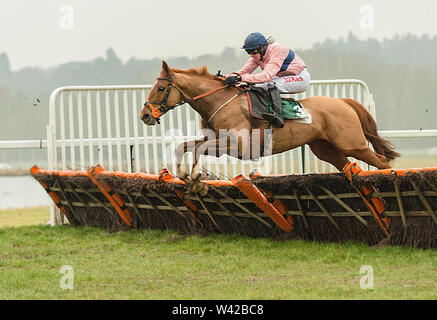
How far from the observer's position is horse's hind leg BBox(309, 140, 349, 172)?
31.4 ft

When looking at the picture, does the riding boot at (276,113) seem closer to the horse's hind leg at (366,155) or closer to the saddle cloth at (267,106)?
the saddle cloth at (267,106)

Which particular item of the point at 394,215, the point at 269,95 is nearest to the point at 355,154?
the point at 269,95

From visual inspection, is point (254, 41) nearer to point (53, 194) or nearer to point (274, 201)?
point (274, 201)

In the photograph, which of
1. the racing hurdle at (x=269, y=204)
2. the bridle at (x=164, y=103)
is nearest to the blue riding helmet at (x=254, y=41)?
the bridle at (x=164, y=103)

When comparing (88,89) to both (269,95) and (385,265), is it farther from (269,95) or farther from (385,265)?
(385,265)

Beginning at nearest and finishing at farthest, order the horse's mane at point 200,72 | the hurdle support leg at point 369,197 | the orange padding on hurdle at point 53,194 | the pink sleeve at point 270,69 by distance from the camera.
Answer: the hurdle support leg at point 369,197, the pink sleeve at point 270,69, the horse's mane at point 200,72, the orange padding on hurdle at point 53,194

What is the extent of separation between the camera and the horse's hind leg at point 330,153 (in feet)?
31.4

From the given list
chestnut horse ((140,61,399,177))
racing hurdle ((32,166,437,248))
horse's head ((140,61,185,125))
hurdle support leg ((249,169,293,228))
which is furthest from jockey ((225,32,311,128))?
racing hurdle ((32,166,437,248))

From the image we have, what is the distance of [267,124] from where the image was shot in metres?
8.61

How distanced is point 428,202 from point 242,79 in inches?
105

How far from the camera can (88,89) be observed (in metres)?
11.2

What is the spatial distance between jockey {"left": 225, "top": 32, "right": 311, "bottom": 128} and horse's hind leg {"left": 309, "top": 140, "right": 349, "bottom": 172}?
904 millimetres

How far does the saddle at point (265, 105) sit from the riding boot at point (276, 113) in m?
0.05

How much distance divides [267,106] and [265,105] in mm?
26
